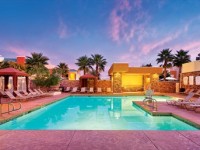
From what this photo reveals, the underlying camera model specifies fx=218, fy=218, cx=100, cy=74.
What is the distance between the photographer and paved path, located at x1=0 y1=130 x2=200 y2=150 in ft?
14.7

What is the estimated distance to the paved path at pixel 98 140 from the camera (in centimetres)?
448

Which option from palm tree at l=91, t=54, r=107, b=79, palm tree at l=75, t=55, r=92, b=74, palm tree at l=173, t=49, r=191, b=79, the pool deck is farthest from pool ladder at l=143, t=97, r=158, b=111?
palm tree at l=75, t=55, r=92, b=74

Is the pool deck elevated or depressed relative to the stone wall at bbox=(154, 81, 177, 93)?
depressed

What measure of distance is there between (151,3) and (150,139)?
54.1ft

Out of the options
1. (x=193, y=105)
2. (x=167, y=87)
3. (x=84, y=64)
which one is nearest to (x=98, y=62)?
(x=84, y=64)

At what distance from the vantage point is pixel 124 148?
440 cm

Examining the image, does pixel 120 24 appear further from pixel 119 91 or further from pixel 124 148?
pixel 124 148

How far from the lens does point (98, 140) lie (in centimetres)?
496

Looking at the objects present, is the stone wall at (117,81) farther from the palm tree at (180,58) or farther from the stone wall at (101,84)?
the palm tree at (180,58)

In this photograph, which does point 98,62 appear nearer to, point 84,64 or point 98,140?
point 84,64

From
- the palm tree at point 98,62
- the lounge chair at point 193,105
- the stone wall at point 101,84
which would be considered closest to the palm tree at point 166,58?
the palm tree at point 98,62

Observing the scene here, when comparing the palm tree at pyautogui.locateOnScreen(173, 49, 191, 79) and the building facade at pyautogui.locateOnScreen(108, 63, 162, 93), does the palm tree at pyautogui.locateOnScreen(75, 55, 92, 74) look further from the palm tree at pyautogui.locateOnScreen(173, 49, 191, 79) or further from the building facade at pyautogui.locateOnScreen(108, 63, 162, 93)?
the palm tree at pyautogui.locateOnScreen(173, 49, 191, 79)

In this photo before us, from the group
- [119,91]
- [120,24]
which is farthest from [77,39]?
[119,91]

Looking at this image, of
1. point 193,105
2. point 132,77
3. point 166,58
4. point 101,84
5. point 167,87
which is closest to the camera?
point 193,105
